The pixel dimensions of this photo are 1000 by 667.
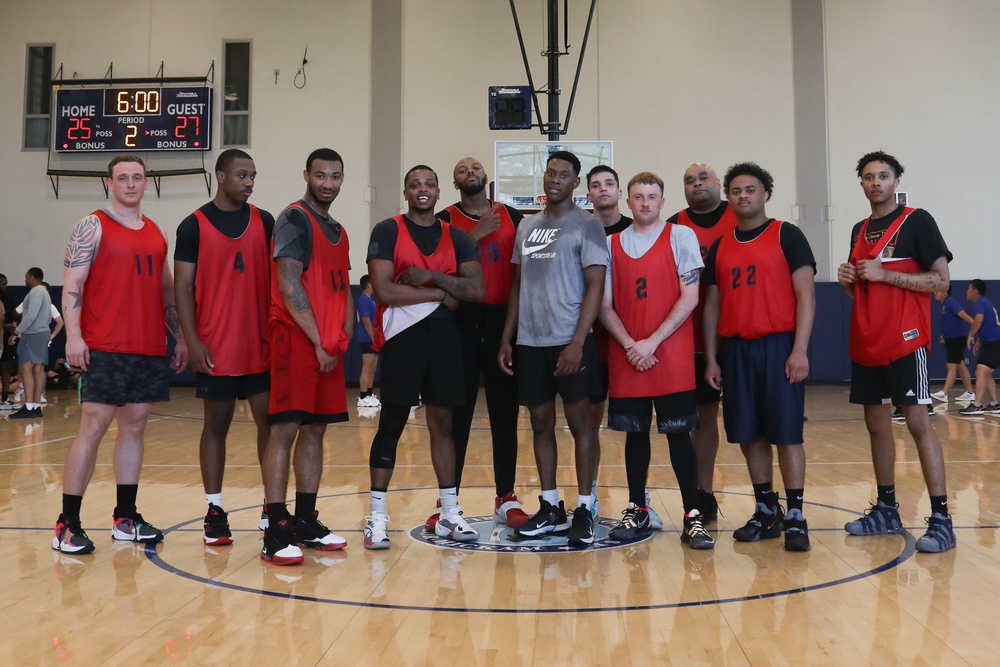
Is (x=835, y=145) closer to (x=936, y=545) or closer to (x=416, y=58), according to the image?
(x=416, y=58)

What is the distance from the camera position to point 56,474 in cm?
624

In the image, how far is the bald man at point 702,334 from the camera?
15.0 ft

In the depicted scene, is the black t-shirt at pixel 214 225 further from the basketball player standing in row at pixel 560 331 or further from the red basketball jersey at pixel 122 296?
the basketball player standing in row at pixel 560 331

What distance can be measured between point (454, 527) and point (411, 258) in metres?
1.31

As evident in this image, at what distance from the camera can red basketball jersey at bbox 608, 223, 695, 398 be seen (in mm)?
4121

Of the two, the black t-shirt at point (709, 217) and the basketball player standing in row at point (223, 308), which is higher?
the black t-shirt at point (709, 217)

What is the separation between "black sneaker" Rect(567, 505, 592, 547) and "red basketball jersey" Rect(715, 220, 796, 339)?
3.57 ft

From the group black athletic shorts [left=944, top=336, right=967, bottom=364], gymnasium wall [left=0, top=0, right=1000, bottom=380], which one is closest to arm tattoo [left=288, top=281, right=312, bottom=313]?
black athletic shorts [left=944, top=336, right=967, bottom=364]

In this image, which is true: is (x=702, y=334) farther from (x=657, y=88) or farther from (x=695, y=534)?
(x=657, y=88)

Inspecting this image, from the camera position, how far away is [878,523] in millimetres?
4262

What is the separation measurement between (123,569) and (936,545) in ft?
11.5

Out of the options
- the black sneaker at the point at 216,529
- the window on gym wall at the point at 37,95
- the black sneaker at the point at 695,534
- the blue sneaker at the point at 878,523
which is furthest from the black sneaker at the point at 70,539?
the window on gym wall at the point at 37,95

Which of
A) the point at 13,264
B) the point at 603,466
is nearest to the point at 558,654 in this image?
the point at 603,466

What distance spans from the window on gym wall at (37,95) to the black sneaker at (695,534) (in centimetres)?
1519
